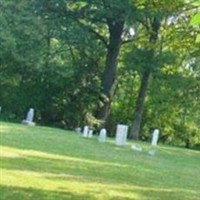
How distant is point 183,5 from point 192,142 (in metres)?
39.9

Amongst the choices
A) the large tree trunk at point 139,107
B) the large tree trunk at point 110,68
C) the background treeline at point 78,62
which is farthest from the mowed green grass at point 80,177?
the large tree trunk at point 139,107

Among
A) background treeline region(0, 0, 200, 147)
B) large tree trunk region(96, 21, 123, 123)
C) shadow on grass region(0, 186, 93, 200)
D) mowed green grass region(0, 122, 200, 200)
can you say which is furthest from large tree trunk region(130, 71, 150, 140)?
shadow on grass region(0, 186, 93, 200)

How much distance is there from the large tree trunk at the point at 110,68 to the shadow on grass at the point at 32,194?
3037 centimetres

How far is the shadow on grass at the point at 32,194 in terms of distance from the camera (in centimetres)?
988

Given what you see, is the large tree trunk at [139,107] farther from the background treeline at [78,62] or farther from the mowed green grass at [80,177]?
the mowed green grass at [80,177]

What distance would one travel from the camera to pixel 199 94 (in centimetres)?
4062

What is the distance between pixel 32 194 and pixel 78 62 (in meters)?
34.3

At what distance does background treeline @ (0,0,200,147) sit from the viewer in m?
38.6

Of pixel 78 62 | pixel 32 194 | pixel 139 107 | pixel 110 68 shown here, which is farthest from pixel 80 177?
pixel 78 62

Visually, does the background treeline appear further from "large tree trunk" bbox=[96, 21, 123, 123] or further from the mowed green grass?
the mowed green grass

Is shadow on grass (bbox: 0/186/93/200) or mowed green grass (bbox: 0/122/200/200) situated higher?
mowed green grass (bbox: 0/122/200/200)

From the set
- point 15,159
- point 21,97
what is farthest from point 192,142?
point 15,159

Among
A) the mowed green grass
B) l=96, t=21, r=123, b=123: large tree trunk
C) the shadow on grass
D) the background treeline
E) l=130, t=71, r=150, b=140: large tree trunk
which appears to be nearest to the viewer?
the shadow on grass

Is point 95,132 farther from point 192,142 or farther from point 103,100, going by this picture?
point 192,142
